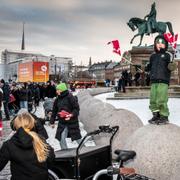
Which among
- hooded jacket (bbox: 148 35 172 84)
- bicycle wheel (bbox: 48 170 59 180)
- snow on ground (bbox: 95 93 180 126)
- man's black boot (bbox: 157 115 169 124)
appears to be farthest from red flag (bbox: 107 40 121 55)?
bicycle wheel (bbox: 48 170 59 180)

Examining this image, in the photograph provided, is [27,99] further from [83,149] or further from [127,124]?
[83,149]

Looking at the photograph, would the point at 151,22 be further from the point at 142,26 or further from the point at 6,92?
the point at 6,92

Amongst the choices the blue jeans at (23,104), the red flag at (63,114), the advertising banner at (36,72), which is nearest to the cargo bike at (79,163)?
the red flag at (63,114)

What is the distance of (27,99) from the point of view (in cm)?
2405

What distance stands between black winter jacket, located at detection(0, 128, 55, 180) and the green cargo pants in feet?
11.5

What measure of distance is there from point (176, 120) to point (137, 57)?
21.7m

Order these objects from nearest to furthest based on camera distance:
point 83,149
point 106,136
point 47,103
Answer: point 83,149
point 106,136
point 47,103

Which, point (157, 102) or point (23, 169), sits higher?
point (157, 102)

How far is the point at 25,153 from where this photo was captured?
4688 mm

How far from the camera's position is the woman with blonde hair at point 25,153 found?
15.3 feet

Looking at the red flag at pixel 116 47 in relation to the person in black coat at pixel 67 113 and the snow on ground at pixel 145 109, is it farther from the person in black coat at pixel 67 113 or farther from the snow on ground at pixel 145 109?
the person in black coat at pixel 67 113

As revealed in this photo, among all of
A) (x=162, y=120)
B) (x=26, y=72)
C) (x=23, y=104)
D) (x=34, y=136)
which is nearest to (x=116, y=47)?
(x=23, y=104)

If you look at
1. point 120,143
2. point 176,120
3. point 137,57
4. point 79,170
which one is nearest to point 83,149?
point 79,170

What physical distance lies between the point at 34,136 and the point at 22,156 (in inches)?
9.0
